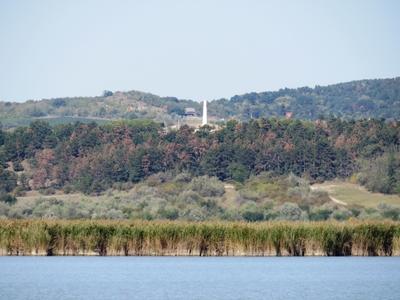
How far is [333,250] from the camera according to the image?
167ft

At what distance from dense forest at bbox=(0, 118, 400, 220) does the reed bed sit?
51450mm

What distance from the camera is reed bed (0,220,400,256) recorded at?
4959 cm

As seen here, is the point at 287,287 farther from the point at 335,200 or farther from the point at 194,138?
the point at 194,138

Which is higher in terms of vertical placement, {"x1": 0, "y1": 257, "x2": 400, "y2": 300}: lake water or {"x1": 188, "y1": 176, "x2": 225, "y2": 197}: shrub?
{"x1": 0, "y1": 257, "x2": 400, "y2": 300}: lake water

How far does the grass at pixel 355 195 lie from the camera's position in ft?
344

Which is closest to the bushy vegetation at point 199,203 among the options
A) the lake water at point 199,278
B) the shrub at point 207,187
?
the shrub at point 207,187

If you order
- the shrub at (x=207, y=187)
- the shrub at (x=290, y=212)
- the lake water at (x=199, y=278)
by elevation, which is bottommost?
the shrub at (x=290, y=212)

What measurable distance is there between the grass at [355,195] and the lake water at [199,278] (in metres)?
55.3

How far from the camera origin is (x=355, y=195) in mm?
109875

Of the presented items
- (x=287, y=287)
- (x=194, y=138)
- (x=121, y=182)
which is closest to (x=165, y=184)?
(x=121, y=182)

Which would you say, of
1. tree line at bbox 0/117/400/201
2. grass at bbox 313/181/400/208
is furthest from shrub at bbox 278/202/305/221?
Answer: tree line at bbox 0/117/400/201

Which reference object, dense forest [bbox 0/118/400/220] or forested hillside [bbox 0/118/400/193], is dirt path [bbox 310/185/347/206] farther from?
forested hillside [bbox 0/118/400/193]

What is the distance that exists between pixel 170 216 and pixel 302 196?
20278 mm

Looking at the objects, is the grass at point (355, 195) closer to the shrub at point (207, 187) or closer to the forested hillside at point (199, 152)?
the forested hillside at point (199, 152)
